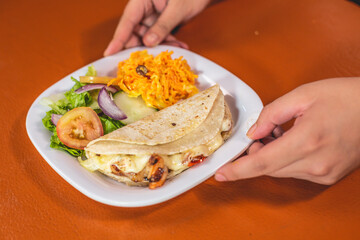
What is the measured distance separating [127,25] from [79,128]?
1204 mm

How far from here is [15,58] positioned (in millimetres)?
2871

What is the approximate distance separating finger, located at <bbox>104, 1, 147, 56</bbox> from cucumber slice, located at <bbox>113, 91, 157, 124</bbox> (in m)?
0.52

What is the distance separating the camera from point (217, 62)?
2.83m

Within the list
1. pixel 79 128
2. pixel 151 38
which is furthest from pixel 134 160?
pixel 151 38

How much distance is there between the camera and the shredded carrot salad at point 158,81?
240 centimetres

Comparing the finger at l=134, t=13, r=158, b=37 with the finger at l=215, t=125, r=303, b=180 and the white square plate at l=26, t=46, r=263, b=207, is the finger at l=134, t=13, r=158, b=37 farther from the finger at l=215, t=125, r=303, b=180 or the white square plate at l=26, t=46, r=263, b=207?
the finger at l=215, t=125, r=303, b=180

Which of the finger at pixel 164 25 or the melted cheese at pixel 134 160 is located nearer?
the melted cheese at pixel 134 160

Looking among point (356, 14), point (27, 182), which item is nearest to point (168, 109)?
point (27, 182)

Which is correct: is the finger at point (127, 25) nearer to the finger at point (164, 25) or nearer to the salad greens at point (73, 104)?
the finger at point (164, 25)

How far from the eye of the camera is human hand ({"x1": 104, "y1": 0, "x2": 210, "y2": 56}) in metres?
2.80

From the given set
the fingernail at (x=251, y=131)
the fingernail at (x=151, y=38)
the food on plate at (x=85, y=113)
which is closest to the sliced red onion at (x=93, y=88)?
the food on plate at (x=85, y=113)

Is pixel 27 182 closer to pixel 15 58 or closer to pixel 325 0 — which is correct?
pixel 15 58

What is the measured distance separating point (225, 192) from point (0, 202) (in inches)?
49.3

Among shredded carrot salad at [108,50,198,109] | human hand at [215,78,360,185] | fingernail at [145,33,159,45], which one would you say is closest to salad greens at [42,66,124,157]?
shredded carrot salad at [108,50,198,109]
